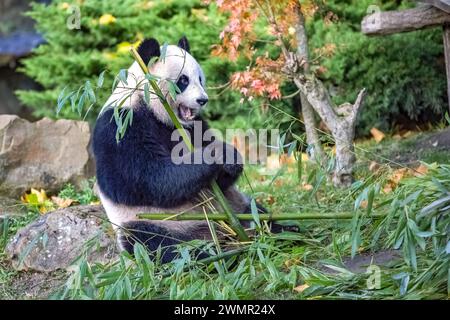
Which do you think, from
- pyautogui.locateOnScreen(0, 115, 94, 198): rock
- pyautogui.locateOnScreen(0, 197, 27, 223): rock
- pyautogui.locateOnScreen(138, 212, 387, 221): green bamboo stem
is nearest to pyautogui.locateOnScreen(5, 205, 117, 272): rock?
pyautogui.locateOnScreen(138, 212, 387, 221): green bamboo stem

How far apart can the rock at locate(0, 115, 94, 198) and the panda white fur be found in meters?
2.18

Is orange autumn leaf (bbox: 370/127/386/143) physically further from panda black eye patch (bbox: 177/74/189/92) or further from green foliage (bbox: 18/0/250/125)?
panda black eye patch (bbox: 177/74/189/92)

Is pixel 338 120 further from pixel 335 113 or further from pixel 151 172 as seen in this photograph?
pixel 151 172

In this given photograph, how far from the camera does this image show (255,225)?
4867 millimetres

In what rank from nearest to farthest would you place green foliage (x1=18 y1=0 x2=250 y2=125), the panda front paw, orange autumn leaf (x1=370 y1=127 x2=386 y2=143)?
the panda front paw < orange autumn leaf (x1=370 y1=127 x2=386 y2=143) < green foliage (x1=18 y1=0 x2=250 y2=125)

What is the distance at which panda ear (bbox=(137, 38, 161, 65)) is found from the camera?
16.5 feet

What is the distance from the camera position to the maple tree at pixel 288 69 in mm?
6277

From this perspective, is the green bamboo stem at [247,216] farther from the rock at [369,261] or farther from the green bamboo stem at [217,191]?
Answer: the rock at [369,261]

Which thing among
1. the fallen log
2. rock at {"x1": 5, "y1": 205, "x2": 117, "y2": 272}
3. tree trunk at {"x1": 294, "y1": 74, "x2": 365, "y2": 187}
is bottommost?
rock at {"x1": 5, "y1": 205, "x2": 117, "y2": 272}

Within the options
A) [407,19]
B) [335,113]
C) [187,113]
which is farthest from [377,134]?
[187,113]

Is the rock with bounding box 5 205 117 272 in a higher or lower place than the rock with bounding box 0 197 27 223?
higher

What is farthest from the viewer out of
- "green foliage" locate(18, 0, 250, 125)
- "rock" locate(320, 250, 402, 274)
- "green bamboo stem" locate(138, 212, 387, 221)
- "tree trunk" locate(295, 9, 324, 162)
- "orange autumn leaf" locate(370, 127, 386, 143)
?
"green foliage" locate(18, 0, 250, 125)

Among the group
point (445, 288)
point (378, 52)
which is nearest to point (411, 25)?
point (378, 52)
